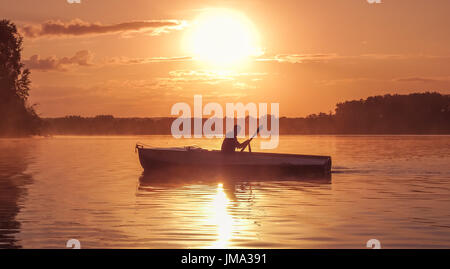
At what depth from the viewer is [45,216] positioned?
18.1 metres

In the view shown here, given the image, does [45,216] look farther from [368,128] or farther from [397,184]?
[368,128]

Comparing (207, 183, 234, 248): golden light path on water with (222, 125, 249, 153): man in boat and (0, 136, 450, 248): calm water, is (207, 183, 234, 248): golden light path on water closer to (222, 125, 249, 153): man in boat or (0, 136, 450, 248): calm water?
(0, 136, 450, 248): calm water

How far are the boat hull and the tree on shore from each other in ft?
150

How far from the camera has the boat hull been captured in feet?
109

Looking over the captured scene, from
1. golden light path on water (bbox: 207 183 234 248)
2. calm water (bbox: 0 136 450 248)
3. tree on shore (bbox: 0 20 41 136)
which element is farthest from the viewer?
tree on shore (bbox: 0 20 41 136)

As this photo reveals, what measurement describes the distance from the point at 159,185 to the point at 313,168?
29.6ft

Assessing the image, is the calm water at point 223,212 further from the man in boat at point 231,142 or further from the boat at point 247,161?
the man in boat at point 231,142

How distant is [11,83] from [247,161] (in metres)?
49.1

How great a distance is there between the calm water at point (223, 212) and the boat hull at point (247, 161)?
111 centimetres

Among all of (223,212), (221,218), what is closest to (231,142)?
(223,212)

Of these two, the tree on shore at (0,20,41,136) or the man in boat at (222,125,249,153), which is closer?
the man in boat at (222,125,249,153)

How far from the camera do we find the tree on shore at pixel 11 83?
73438 mm

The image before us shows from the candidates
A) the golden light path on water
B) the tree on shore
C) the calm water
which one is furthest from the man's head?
the tree on shore
